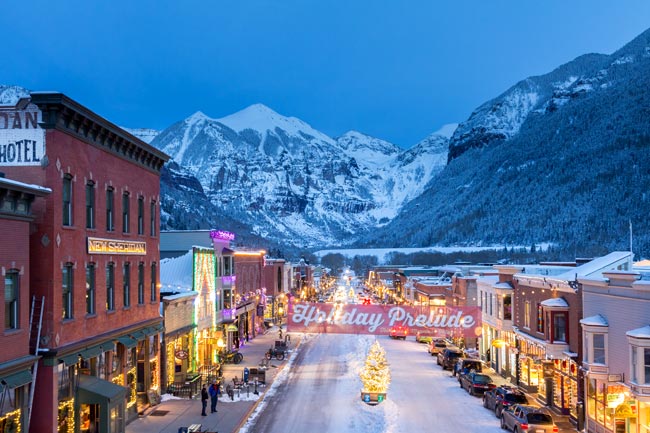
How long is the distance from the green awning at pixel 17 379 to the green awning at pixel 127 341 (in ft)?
29.3

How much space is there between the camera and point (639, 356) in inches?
1048

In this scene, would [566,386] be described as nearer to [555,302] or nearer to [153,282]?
[555,302]

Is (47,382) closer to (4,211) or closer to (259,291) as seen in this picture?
(4,211)

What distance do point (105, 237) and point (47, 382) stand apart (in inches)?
316

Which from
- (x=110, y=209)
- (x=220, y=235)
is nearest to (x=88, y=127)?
(x=110, y=209)

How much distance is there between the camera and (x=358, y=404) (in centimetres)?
3841

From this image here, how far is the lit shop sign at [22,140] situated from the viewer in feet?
84.0

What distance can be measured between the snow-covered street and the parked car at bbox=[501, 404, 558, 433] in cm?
154

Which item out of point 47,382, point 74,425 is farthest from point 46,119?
point 74,425

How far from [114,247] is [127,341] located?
14.7ft

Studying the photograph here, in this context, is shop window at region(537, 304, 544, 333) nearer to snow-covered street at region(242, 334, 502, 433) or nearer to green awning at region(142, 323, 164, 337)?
snow-covered street at region(242, 334, 502, 433)

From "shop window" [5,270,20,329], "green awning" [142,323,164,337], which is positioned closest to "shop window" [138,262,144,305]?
"green awning" [142,323,164,337]

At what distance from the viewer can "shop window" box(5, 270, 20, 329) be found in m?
22.3

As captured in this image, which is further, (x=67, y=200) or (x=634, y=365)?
(x=67, y=200)
